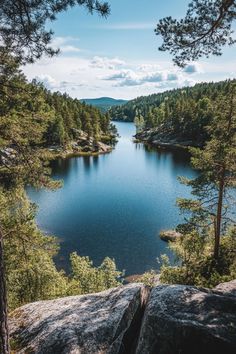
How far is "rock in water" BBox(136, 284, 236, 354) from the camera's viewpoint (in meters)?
7.66

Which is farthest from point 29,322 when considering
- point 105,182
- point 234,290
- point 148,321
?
point 105,182

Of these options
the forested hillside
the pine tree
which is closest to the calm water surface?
the pine tree

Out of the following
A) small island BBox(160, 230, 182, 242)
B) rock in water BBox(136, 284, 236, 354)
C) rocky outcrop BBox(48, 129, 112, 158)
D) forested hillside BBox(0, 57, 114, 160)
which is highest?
forested hillside BBox(0, 57, 114, 160)

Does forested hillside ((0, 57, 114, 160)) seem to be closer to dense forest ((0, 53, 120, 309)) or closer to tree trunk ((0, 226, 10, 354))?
dense forest ((0, 53, 120, 309))

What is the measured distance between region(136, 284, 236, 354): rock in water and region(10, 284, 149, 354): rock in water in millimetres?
708

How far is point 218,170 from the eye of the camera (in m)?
21.9

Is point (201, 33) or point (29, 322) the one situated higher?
point (201, 33)

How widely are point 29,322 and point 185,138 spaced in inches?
4229

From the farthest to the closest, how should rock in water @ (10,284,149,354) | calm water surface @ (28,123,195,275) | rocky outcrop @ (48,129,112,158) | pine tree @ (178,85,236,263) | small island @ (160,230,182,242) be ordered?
rocky outcrop @ (48,129,112,158) < small island @ (160,230,182,242) < calm water surface @ (28,123,195,275) < pine tree @ (178,85,236,263) < rock in water @ (10,284,149,354)

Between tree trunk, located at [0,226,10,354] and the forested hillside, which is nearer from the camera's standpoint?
tree trunk, located at [0,226,10,354]

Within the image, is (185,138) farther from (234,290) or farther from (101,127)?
(234,290)

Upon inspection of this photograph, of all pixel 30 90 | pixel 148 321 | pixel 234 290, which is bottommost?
pixel 234 290

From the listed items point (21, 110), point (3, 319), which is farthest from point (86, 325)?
point (21, 110)

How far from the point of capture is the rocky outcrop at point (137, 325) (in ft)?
25.7
